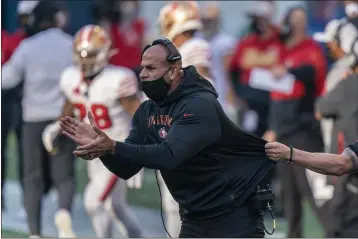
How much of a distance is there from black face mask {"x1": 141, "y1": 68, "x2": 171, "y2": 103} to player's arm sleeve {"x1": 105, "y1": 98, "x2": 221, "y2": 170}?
0.51 ft

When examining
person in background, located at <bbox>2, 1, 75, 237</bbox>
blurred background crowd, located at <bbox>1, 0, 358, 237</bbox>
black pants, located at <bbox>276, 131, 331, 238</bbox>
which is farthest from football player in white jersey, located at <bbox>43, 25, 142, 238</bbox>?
black pants, located at <bbox>276, 131, 331, 238</bbox>

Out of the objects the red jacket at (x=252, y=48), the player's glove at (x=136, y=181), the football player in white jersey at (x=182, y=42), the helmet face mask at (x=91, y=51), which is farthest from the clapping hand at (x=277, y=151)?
the red jacket at (x=252, y=48)

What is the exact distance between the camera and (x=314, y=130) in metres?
10.6

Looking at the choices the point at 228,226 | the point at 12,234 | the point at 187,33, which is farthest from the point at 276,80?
the point at 228,226

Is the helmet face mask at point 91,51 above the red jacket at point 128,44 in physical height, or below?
above

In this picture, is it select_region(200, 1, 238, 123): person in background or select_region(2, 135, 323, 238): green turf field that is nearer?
select_region(2, 135, 323, 238): green turf field

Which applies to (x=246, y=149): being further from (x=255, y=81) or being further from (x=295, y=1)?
(x=295, y=1)

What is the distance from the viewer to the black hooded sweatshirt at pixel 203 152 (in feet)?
20.7

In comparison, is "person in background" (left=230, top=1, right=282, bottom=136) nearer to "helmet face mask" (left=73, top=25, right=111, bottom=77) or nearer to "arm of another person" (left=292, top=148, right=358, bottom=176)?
"helmet face mask" (left=73, top=25, right=111, bottom=77)

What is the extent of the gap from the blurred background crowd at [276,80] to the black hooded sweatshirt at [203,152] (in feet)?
6.87

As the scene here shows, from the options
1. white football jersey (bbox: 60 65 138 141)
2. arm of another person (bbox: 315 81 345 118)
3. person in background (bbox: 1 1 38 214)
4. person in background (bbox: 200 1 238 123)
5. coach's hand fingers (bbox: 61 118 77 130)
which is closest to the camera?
coach's hand fingers (bbox: 61 118 77 130)

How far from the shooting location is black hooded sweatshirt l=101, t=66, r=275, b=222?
632cm

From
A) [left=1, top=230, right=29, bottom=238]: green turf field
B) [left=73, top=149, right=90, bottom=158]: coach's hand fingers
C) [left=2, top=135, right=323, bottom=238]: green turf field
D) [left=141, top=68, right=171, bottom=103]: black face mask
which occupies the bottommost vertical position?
[left=2, top=135, right=323, bottom=238]: green turf field

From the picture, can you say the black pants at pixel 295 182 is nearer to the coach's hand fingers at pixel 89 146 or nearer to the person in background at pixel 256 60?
the person in background at pixel 256 60
